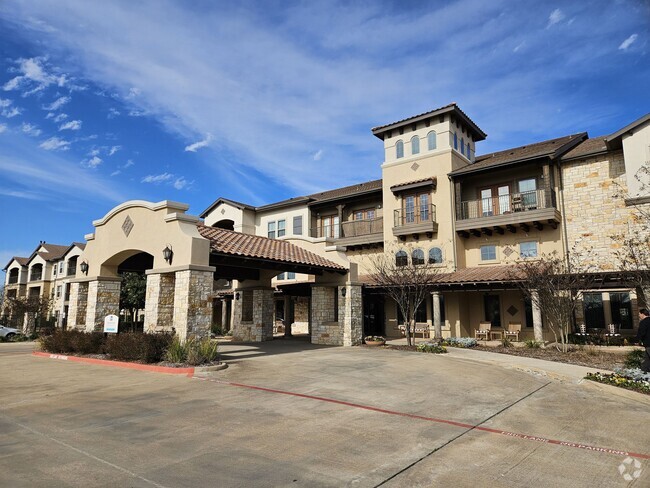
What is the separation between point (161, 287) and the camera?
560 inches

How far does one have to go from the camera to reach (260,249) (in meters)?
17.0

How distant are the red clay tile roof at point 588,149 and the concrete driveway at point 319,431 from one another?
13.8 metres

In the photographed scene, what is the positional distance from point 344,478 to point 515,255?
19.7 meters

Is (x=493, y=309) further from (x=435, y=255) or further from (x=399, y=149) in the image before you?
(x=399, y=149)

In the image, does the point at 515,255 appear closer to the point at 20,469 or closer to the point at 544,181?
the point at 544,181

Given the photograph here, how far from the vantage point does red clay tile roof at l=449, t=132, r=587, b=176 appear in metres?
20.7

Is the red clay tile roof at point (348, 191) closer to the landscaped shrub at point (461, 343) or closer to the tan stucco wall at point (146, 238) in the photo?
the landscaped shrub at point (461, 343)

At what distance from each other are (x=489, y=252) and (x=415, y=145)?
24.0 ft

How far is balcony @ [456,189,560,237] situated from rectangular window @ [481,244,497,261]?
2.44ft

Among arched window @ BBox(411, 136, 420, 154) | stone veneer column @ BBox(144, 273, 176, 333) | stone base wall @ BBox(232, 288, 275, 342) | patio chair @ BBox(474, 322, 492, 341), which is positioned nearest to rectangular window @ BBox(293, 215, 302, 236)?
stone base wall @ BBox(232, 288, 275, 342)

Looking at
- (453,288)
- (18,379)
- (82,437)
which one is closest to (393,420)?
(82,437)

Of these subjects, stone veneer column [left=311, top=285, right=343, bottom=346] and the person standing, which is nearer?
the person standing

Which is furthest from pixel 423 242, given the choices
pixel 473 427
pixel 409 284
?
pixel 473 427

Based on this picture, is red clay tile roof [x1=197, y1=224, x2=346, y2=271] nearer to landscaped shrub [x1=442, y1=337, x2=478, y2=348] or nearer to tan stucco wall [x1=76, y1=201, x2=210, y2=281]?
tan stucco wall [x1=76, y1=201, x2=210, y2=281]
